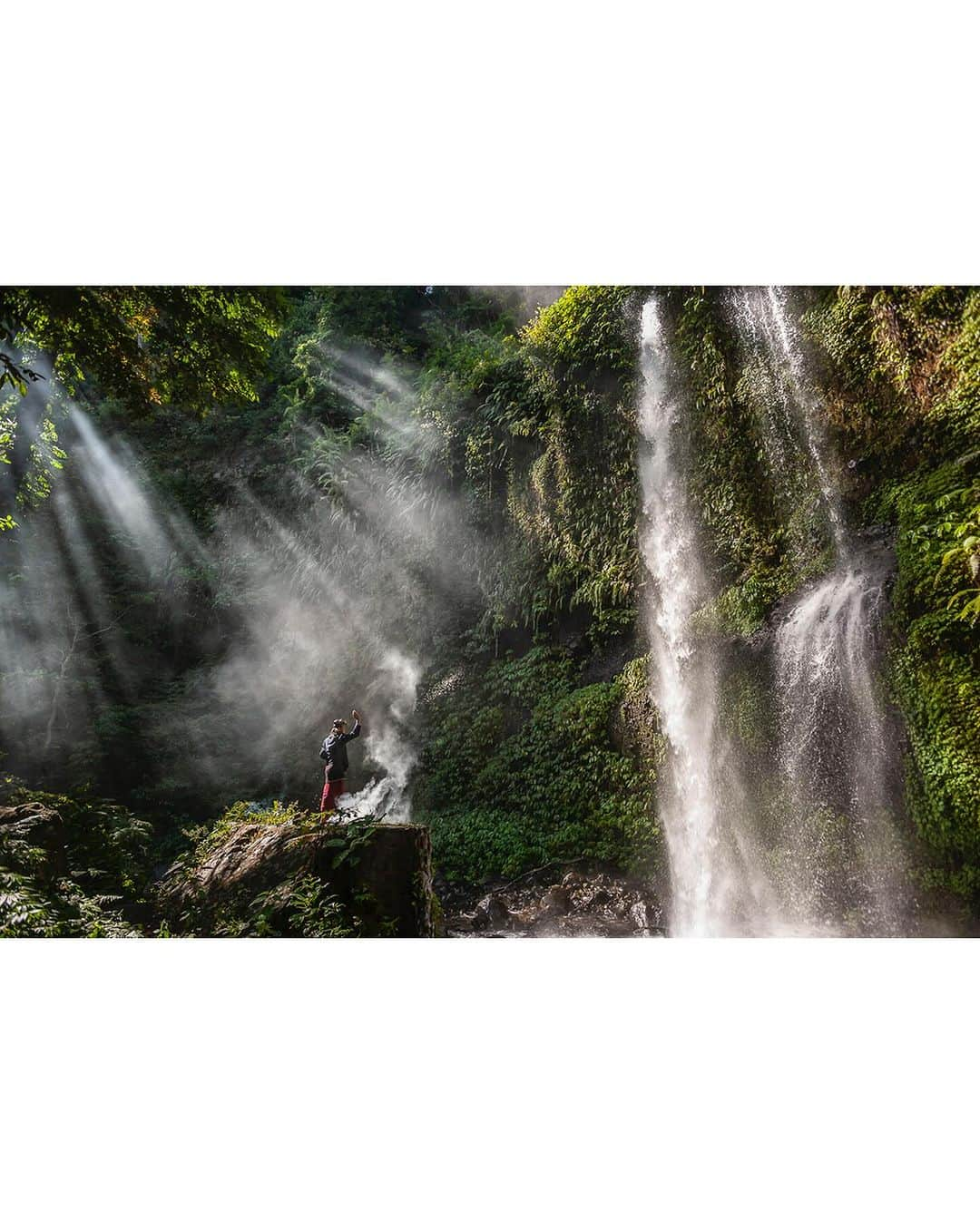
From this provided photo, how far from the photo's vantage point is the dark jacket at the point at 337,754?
346 cm

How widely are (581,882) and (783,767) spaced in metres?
1.21

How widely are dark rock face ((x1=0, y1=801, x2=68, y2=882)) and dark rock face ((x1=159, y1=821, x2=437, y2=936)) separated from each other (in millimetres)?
570

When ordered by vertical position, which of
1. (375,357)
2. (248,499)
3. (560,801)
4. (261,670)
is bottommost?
(560,801)

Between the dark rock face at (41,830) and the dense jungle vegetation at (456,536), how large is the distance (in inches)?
2.3

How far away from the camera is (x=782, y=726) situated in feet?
10.3

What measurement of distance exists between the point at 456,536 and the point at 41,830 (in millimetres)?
2839

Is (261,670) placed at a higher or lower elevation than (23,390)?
lower

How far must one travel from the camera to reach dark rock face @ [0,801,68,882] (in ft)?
10.3

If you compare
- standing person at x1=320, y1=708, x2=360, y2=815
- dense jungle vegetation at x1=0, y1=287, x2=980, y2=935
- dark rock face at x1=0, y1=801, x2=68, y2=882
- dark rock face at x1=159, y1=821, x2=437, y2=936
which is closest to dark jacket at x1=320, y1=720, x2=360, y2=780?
standing person at x1=320, y1=708, x2=360, y2=815

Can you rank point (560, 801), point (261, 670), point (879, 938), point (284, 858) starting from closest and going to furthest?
point (879, 938), point (284, 858), point (560, 801), point (261, 670)

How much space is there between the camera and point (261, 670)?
3.80 meters

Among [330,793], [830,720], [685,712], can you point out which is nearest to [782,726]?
[830,720]
